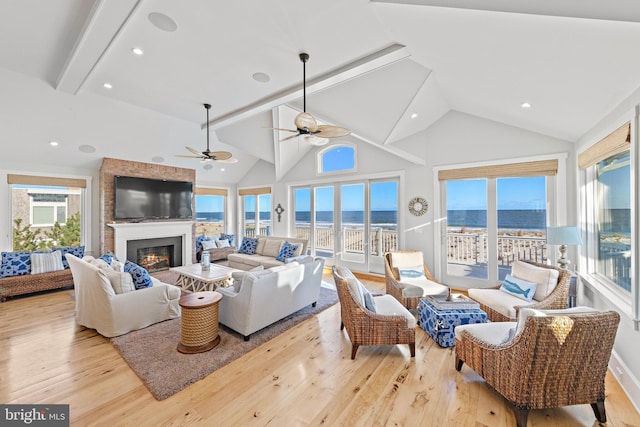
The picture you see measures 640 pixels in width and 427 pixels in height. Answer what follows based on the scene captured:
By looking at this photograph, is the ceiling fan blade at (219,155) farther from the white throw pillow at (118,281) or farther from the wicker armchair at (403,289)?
the wicker armchair at (403,289)

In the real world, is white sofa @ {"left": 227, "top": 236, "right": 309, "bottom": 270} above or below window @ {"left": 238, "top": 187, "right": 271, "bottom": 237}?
below

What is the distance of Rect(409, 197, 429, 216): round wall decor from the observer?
4859 millimetres

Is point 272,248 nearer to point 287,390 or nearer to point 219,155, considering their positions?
point 219,155

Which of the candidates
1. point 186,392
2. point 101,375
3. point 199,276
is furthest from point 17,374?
point 199,276

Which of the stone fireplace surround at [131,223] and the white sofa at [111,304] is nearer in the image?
the white sofa at [111,304]

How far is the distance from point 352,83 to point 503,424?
3845 mm

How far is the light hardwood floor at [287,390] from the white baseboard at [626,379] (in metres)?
0.06

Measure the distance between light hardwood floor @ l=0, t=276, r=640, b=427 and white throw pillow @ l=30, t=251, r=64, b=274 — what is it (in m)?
2.20

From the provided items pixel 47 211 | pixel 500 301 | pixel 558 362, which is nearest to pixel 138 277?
pixel 47 211

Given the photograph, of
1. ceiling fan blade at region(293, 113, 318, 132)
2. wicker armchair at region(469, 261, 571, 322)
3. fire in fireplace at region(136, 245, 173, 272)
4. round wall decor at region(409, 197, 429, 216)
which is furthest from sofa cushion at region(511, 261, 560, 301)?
fire in fireplace at region(136, 245, 173, 272)

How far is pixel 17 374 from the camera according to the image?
89.0 inches

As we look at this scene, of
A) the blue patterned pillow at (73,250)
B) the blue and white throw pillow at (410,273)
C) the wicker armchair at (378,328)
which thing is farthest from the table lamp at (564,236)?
the blue patterned pillow at (73,250)

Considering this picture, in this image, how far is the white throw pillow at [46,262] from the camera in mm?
4463

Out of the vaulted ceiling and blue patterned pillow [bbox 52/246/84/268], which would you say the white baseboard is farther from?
blue patterned pillow [bbox 52/246/84/268]
